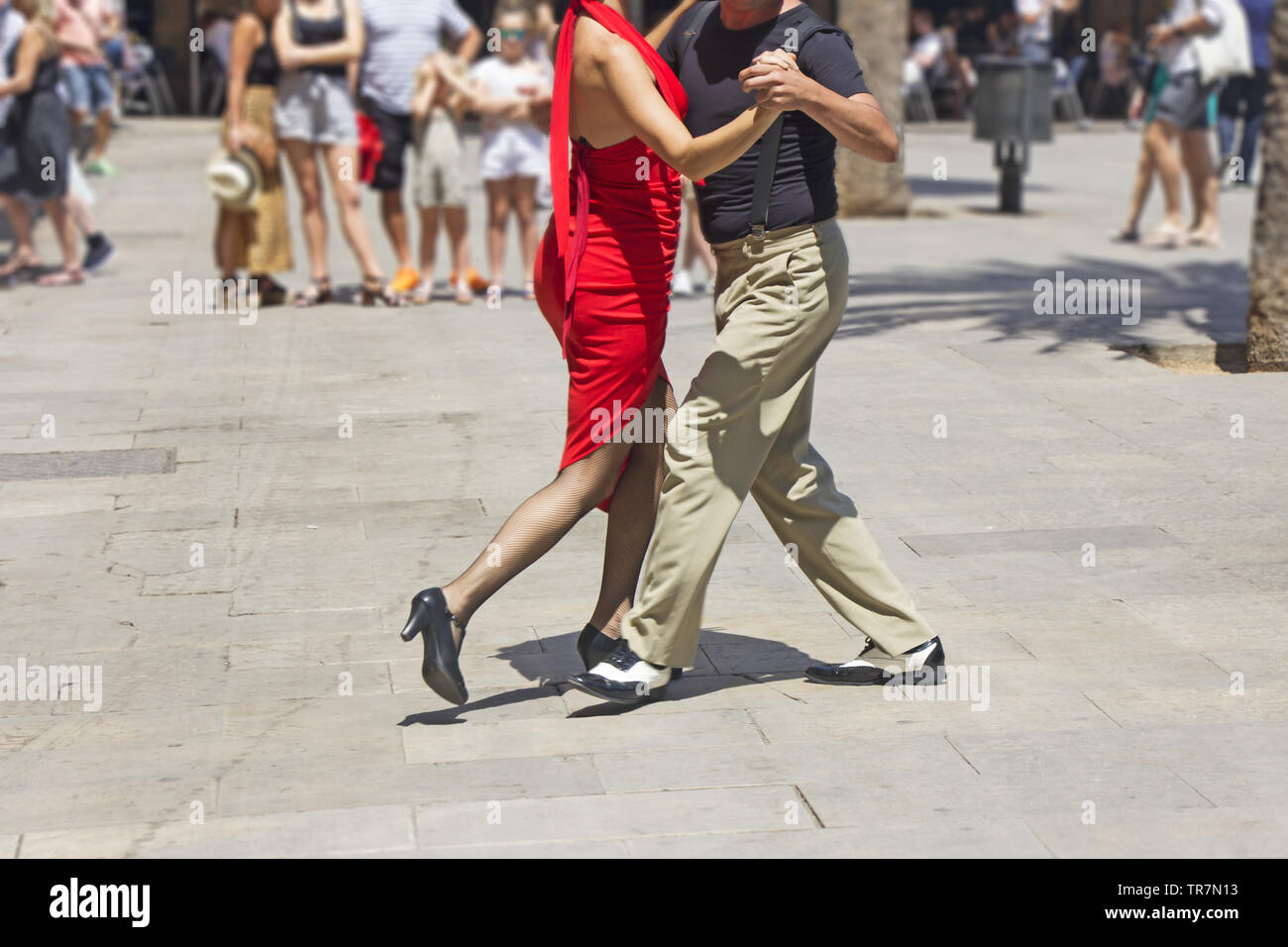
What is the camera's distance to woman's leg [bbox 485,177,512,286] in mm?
11711

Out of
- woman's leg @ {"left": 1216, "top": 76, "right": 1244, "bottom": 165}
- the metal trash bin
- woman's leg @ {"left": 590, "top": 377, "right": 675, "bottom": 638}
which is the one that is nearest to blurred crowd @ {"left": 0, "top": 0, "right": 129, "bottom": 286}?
the metal trash bin

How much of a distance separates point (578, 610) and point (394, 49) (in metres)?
6.50

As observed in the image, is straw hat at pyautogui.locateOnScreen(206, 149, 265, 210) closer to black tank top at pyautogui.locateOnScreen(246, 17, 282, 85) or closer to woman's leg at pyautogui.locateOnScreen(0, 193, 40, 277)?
black tank top at pyautogui.locateOnScreen(246, 17, 282, 85)

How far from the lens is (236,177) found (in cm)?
1126

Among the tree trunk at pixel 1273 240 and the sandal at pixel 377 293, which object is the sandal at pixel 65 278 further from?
the tree trunk at pixel 1273 240

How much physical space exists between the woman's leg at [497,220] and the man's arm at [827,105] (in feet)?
23.5

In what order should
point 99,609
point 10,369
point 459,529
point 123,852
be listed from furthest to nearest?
1. point 10,369
2. point 459,529
3. point 99,609
4. point 123,852

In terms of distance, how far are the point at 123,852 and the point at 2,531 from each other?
3018mm

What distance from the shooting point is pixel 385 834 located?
13.3 ft

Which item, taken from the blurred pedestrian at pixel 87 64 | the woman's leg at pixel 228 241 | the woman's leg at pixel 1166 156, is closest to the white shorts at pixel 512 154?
the woman's leg at pixel 228 241

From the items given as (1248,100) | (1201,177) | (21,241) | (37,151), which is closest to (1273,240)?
(1201,177)

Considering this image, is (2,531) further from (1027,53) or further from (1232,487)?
(1027,53)
